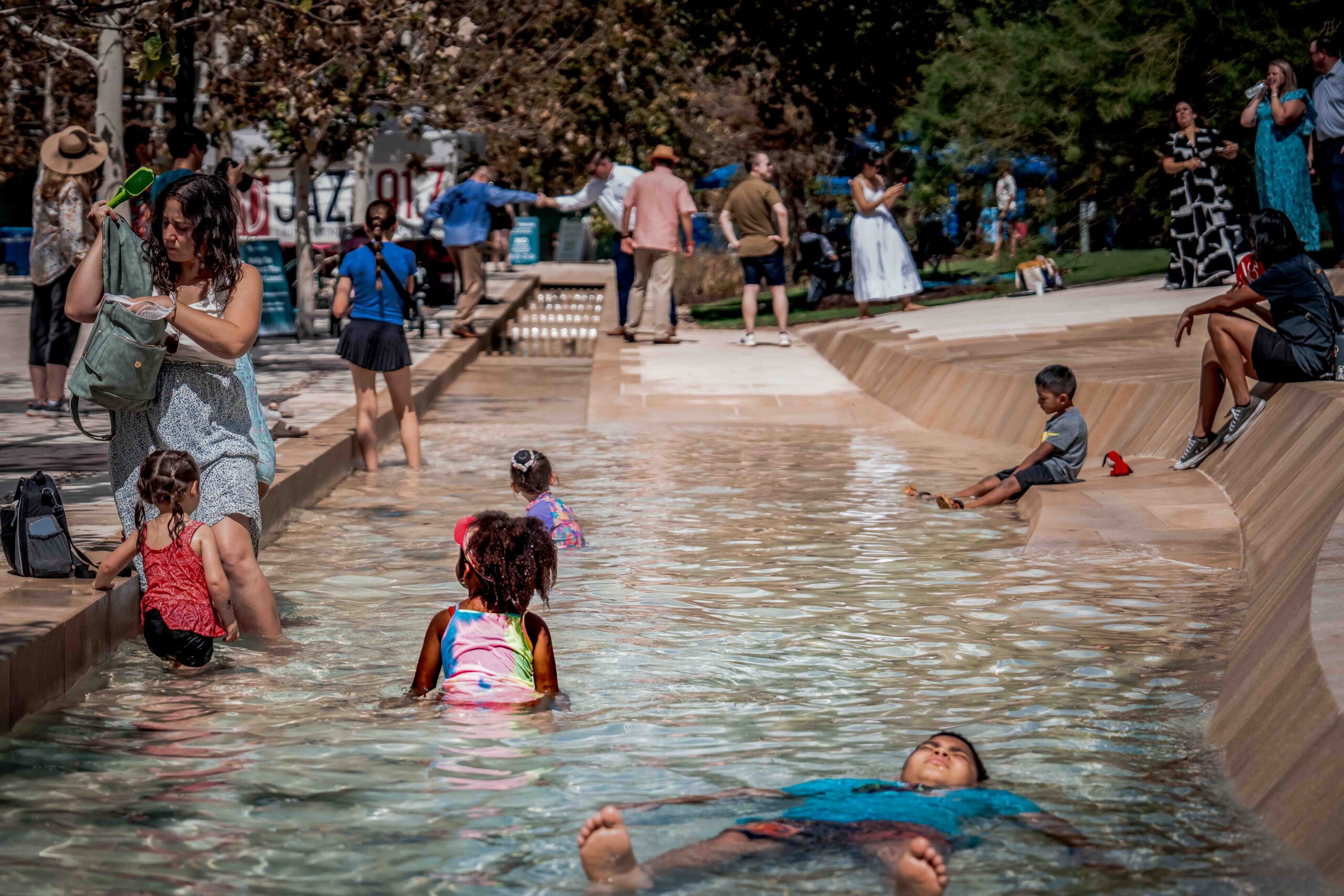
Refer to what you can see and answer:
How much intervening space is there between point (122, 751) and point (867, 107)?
22.7 meters

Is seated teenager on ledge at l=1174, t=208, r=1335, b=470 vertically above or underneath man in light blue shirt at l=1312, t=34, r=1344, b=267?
underneath

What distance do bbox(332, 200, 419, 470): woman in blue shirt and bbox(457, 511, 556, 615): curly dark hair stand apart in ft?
19.3

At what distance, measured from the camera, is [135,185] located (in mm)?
6590

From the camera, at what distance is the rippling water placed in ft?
15.7

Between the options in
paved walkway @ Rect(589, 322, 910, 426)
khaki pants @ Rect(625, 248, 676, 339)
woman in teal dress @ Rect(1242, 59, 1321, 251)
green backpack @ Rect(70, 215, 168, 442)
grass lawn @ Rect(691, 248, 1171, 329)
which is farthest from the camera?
grass lawn @ Rect(691, 248, 1171, 329)

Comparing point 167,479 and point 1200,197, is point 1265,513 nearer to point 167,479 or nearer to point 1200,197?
point 167,479

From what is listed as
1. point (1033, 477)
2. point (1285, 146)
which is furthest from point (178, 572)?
point (1285, 146)

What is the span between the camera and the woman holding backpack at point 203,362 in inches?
256

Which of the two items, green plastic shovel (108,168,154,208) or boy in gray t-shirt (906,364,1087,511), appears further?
boy in gray t-shirt (906,364,1087,511)

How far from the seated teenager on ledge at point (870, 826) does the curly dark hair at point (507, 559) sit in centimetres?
118

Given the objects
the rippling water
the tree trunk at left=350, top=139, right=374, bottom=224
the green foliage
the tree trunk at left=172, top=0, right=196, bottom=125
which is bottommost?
the rippling water

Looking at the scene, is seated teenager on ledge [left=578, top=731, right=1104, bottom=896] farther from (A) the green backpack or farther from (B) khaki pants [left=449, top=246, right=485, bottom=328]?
(B) khaki pants [left=449, top=246, right=485, bottom=328]

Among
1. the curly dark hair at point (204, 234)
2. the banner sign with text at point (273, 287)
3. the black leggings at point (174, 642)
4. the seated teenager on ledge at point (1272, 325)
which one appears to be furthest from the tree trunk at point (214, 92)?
the black leggings at point (174, 642)

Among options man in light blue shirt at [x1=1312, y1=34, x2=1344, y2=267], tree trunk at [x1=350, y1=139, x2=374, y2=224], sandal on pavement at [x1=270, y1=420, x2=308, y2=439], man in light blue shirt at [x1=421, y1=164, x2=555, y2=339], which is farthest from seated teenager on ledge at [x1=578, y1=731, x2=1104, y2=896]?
tree trunk at [x1=350, y1=139, x2=374, y2=224]
